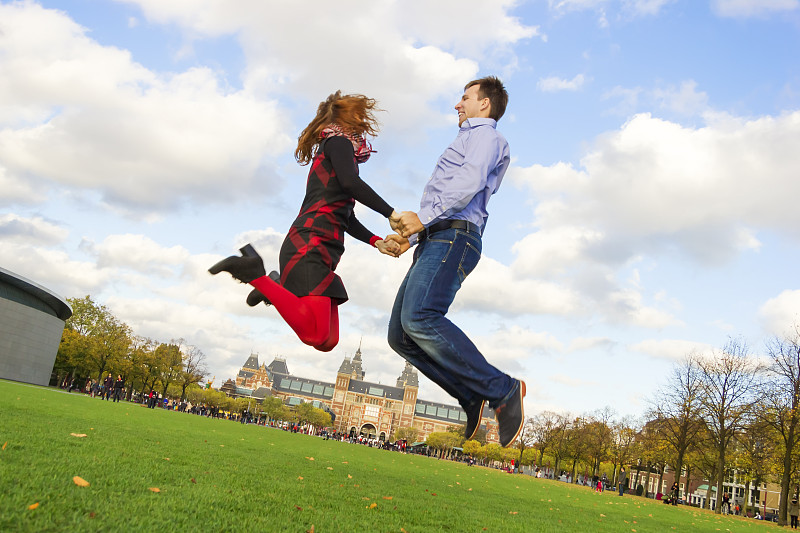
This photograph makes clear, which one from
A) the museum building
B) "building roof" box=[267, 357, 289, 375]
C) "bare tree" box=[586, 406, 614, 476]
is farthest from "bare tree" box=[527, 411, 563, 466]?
"building roof" box=[267, 357, 289, 375]

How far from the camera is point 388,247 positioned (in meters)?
3.89

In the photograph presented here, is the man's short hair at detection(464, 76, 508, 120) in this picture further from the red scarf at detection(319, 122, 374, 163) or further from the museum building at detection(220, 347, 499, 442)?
the museum building at detection(220, 347, 499, 442)

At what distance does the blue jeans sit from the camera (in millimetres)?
3232

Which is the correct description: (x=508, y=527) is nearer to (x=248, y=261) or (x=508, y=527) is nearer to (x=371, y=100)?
(x=248, y=261)

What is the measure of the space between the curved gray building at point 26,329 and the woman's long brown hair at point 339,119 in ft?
175

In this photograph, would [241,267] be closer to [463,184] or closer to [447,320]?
[447,320]

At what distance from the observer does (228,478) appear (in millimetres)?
4730

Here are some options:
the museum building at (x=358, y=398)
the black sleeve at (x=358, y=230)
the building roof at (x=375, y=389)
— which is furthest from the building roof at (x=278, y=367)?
the black sleeve at (x=358, y=230)

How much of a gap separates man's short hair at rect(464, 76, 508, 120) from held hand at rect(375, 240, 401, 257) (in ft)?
3.94

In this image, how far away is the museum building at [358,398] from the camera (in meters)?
159

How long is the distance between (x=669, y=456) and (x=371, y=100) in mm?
53317

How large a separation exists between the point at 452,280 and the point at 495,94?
1.55 metres

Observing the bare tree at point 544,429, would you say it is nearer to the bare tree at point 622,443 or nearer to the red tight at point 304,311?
the bare tree at point 622,443

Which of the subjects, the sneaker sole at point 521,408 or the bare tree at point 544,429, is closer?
the sneaker sole at point 521,408
